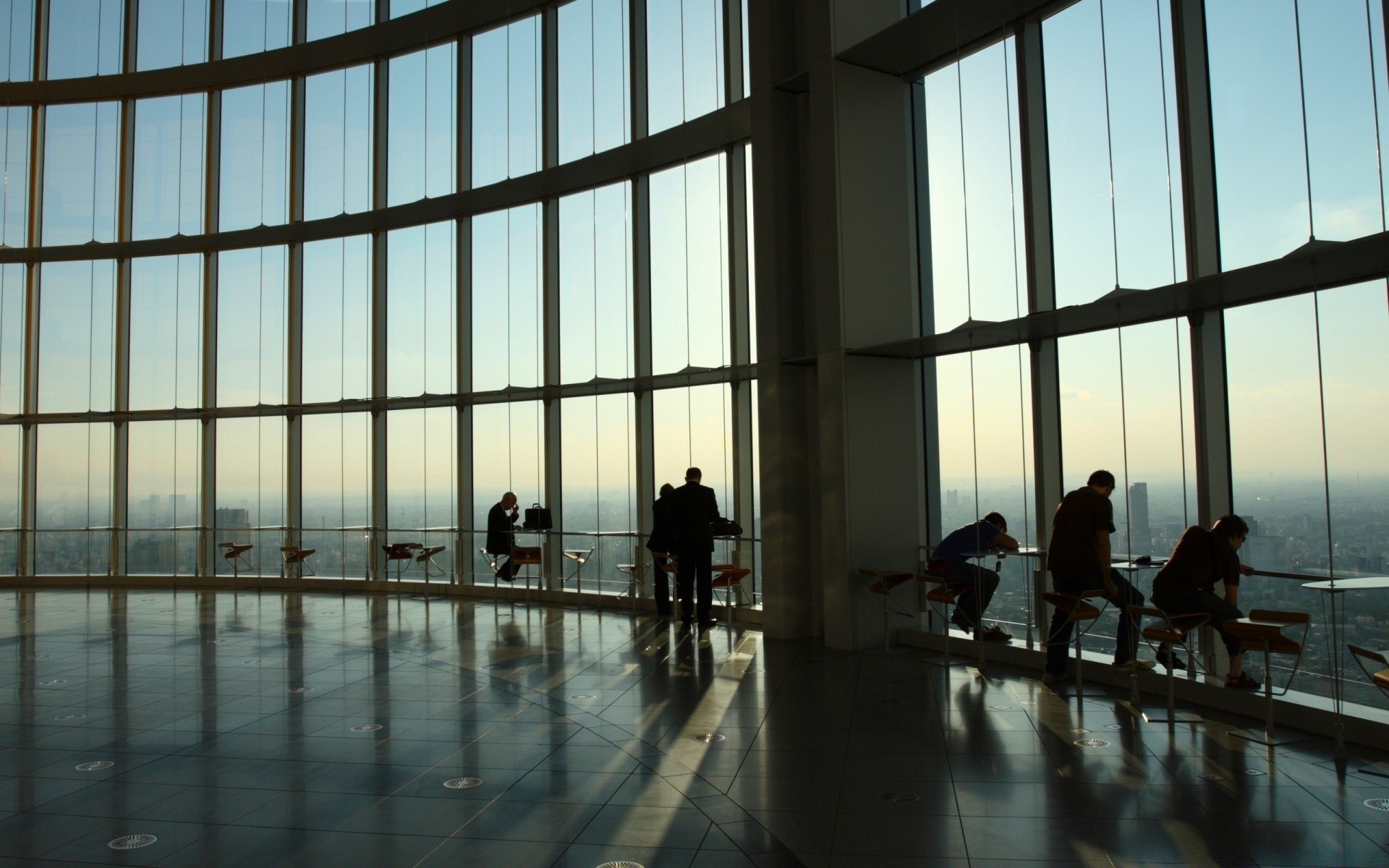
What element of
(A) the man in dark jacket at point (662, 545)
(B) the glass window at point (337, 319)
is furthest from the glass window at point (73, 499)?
(A) the man in dark jacket at point (662, 545)

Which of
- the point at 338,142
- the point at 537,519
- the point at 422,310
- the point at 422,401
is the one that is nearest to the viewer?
the point at 537,519

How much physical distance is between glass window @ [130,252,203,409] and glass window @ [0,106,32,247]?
2367mm

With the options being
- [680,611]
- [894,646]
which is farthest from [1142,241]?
[680,611]

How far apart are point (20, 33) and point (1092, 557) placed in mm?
18692

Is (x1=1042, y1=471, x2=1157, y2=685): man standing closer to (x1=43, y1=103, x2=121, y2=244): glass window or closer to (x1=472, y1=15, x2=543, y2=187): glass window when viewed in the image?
(x1=472, y1=15, x2=543, y2=187): glass window

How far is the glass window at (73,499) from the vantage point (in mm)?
15516

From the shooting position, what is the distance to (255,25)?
1521 centimetres

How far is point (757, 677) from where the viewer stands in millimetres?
7172

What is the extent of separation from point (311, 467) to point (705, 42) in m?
8.71

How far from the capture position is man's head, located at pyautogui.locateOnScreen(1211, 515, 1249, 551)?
5676 millimetres

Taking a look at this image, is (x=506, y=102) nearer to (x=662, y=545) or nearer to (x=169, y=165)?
(x=169, y=165)

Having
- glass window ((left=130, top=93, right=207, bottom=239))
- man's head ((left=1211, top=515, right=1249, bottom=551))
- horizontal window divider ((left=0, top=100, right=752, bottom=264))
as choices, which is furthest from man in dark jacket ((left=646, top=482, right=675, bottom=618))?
glass window ((left=130, top=93, right=207, bottom=239))

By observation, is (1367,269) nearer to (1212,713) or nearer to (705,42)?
(1212,713)

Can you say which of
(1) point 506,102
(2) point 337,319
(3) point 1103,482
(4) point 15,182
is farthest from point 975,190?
(4) point 15,182
